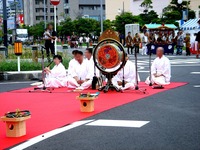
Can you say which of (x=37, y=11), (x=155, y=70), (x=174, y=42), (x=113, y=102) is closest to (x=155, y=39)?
(x=174, y=42)

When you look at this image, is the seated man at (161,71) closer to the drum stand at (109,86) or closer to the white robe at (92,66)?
the white robe at (92,66)

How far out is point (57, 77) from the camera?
13906mm

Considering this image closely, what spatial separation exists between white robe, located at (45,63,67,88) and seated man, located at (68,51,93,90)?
1.14ft

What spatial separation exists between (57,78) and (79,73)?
76 centimetres

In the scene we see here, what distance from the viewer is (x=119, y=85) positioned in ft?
41.7

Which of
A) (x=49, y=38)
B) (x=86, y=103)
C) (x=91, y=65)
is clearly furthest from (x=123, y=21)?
(x=86, y=103)

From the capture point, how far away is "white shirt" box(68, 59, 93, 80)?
13.5 metres

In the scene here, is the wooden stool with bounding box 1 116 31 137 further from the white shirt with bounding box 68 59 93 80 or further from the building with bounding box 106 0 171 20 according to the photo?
the building with bounding box 106 0 171 20

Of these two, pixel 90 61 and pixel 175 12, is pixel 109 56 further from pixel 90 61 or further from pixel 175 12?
pixel 175 12

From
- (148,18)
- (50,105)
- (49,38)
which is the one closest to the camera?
(50,105)

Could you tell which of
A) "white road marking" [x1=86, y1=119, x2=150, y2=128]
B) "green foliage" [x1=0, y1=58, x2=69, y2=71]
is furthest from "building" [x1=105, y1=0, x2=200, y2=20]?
"white road marking" [x1=86, y1=119, x2=150, y2=128]

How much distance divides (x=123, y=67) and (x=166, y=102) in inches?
103

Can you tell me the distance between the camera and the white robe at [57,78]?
13.8m

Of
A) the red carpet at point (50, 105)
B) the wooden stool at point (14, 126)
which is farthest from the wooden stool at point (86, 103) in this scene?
the wooden stool at point (14, 126)
